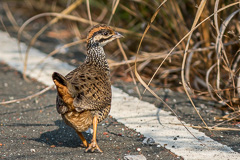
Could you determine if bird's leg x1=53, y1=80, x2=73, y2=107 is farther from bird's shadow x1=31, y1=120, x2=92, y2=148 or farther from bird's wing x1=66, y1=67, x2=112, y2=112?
bird's shadow x1=31, y1=120, x2=92, y2=148

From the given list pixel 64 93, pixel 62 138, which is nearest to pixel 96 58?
pixel 62 138

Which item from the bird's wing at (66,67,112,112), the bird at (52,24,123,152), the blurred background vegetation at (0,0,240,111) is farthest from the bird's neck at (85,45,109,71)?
the blurred background vegetation at (0,0,240,111)

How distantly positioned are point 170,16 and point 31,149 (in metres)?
3.10

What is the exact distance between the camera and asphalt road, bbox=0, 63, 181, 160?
4016 mm

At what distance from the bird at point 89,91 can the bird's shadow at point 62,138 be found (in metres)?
0.22

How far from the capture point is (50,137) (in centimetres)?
450

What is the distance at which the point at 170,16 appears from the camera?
617cm

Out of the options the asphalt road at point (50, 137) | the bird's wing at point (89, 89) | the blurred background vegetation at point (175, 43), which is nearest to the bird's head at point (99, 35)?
the blurred background vegetation at point (175, 43)

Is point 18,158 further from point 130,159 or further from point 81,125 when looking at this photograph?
point 130,159

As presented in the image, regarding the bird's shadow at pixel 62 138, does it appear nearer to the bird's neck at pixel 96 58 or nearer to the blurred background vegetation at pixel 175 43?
the bird's neck at pixel 96 58

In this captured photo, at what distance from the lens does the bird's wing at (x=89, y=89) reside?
3865mm

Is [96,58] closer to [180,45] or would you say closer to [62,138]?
[62,138]

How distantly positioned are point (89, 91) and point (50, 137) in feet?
2.64

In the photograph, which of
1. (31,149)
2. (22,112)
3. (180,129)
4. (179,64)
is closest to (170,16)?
(179,64)
